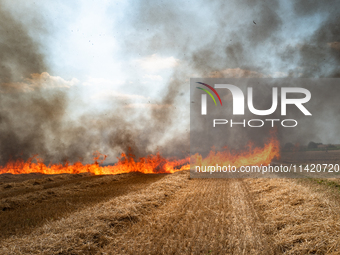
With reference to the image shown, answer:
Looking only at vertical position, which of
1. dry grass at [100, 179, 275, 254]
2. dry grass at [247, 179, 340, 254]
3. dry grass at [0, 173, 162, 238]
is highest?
dry grass at [247, 179, 340, 254]

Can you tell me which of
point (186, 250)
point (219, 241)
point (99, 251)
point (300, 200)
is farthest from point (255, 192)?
point (99, 251)

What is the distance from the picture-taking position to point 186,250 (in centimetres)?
635

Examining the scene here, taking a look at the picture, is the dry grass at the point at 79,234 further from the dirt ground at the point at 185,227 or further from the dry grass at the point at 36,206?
the dry grass at the point at 36,206

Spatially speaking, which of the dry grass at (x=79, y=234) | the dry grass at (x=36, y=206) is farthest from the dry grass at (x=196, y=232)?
the dry grass at (x=36, y=206)

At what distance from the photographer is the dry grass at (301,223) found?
233 inches

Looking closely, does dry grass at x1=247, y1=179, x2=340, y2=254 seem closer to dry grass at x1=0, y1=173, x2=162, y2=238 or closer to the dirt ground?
the dirt ground

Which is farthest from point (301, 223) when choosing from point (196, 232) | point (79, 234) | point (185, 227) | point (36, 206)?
point (36, 206)

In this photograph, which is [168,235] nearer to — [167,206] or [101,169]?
[167,206]

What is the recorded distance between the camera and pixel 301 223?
291 inches

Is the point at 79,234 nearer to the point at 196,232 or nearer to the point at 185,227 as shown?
the point at 185,227

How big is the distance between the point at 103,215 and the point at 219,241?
4.79 metres

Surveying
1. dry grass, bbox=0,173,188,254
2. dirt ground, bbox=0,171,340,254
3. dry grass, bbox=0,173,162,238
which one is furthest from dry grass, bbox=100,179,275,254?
dry grass, bbox=0,173,162,238

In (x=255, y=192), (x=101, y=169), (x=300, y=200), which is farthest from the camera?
(x=101, y=169)

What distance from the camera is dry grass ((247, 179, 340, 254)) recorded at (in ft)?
19.4
